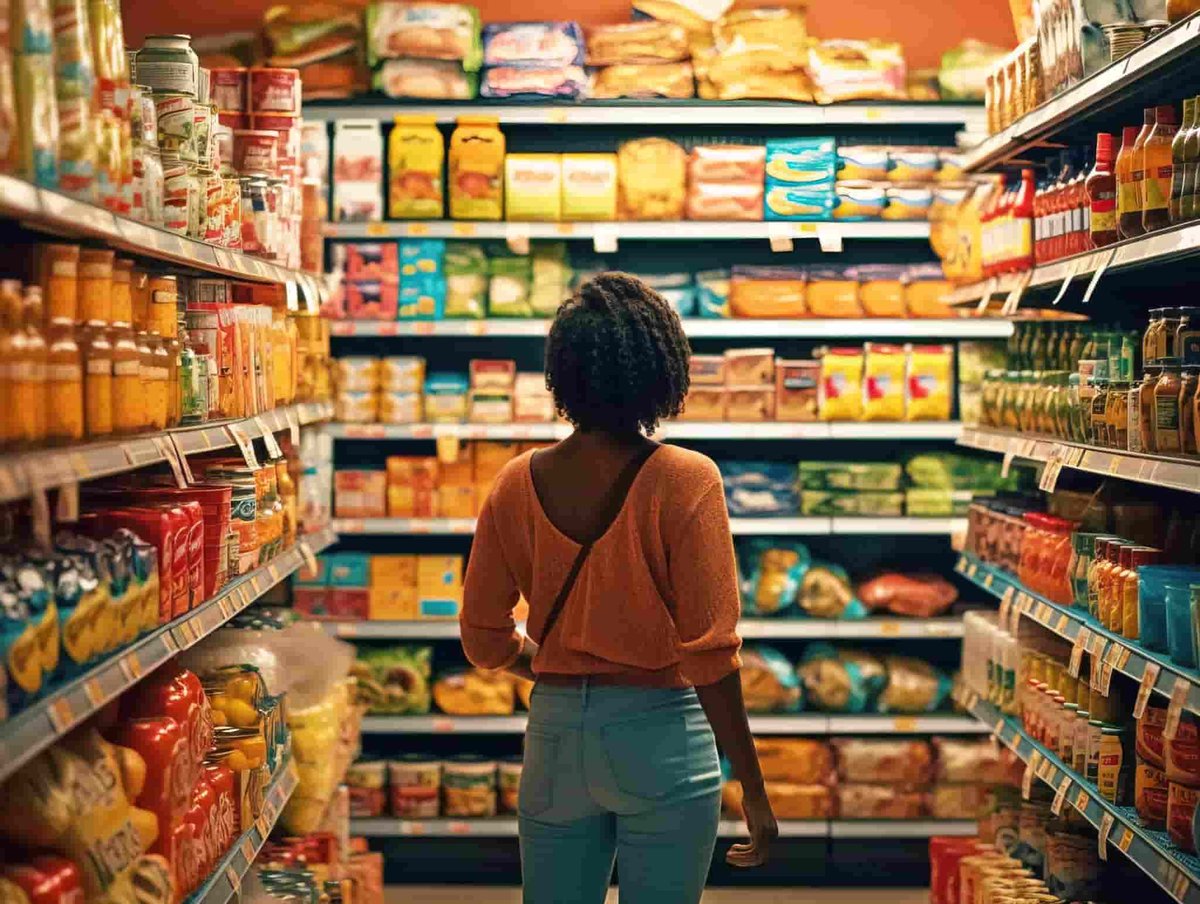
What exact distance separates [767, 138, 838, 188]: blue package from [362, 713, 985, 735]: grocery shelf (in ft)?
6.72

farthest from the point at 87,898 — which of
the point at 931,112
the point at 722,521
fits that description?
the point at 931,112

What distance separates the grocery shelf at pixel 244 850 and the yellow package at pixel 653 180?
9.16 ft

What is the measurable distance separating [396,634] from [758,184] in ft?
7.25

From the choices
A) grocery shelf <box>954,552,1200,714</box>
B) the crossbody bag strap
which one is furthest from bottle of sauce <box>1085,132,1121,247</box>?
the crossbody bag strap

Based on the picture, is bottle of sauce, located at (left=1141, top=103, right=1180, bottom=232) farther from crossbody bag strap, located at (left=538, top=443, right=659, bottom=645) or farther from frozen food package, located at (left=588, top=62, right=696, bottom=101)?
frozen food package, located at (left=588, top=62, right=696, bottom=101)

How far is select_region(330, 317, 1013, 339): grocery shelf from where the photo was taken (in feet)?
19.9

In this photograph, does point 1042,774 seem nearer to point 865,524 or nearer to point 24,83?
point 865,524

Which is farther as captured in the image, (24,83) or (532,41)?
(532,41)

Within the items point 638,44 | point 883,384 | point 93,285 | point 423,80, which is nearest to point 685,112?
point 638,44

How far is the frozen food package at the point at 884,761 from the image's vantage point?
6051 millimetres

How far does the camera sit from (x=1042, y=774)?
3984 mm

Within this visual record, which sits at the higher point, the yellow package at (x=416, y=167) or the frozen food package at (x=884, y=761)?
the yellow package at (x=416, y=167)

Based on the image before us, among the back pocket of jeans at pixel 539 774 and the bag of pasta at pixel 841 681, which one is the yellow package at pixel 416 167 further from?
the back pocket of jeans at pixel 539 774

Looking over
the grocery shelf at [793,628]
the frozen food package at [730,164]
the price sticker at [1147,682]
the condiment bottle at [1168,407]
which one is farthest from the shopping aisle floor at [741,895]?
the condiment bottle at [1168,407]
